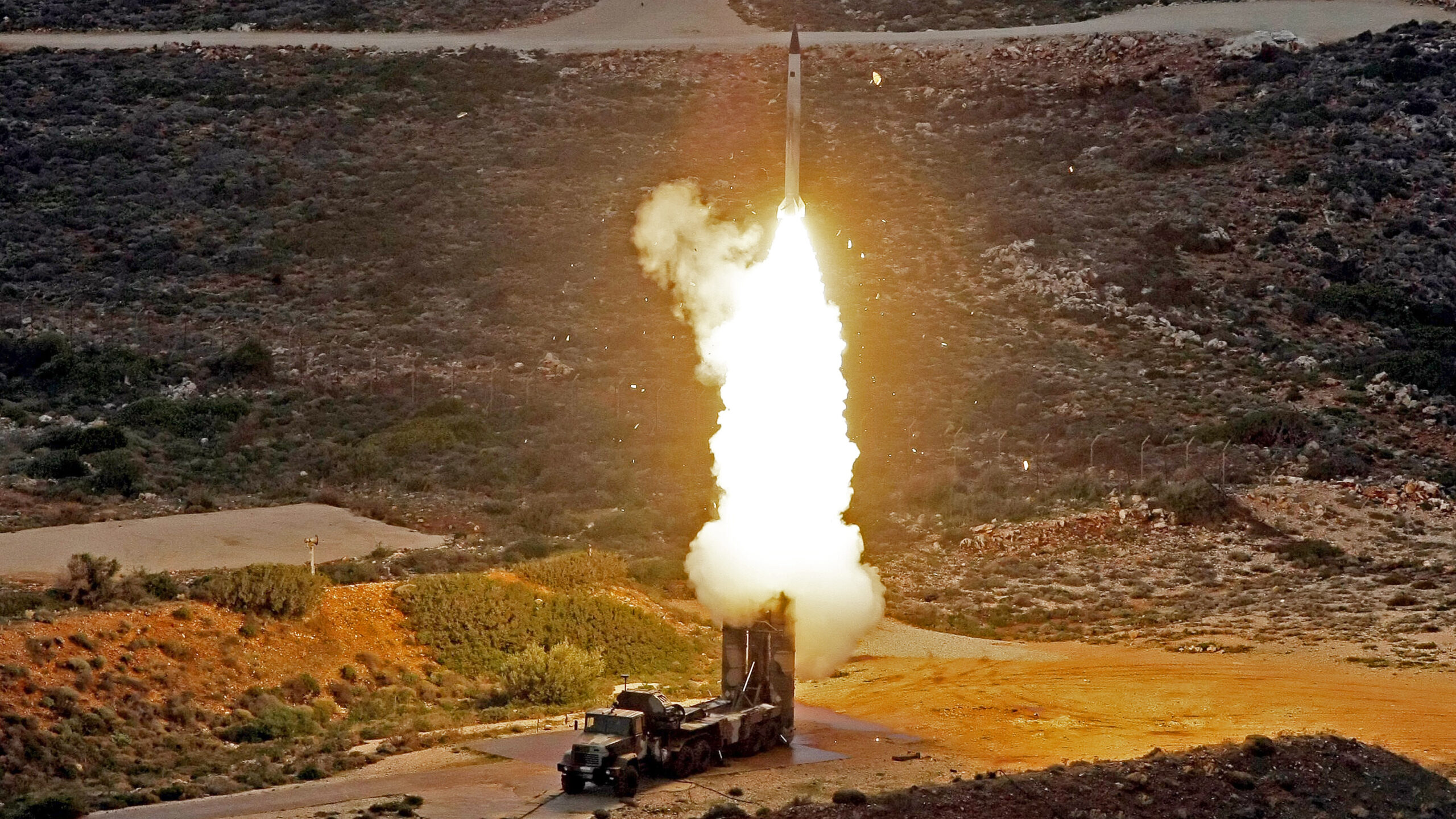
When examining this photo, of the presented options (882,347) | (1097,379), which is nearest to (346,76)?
(882,347)

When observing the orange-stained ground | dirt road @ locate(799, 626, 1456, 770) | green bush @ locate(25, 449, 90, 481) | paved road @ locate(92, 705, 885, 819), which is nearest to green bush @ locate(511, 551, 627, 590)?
dirt road @ locate(799, 626, 1456, 770)

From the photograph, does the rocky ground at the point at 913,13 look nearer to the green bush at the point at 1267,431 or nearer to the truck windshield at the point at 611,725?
the green bush at the point at 1267,431

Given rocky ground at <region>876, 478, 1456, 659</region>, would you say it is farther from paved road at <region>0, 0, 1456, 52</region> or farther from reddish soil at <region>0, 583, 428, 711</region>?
paved road at <region>0, 0, 1456, 52</region>

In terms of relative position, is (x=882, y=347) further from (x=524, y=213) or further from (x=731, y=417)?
(x=731, y=417)

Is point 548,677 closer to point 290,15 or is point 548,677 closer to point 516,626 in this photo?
point 516,626

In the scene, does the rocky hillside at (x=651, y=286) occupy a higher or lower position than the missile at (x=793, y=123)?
lower

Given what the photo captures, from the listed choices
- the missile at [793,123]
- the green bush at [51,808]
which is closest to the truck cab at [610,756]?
the green bush at [51,808]

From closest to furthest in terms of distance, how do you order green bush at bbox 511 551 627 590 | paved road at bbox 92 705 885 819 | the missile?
paved road at bbox 92 705 885 819 → the missile → green bush at bbox 511 551 627 590
